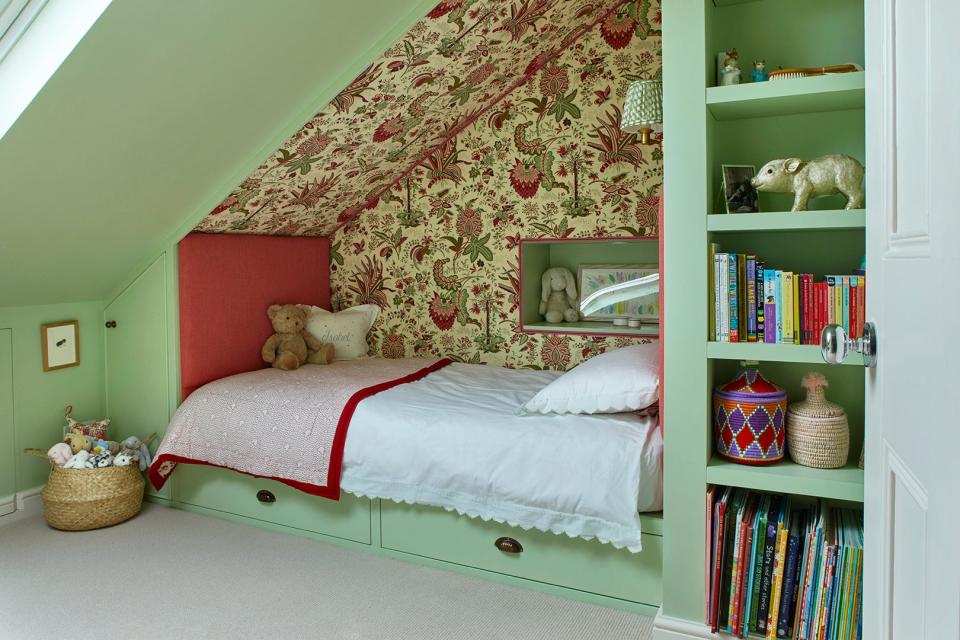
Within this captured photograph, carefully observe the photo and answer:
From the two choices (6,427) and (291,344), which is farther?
(291,344)

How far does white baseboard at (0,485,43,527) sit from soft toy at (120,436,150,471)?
1.31 ft

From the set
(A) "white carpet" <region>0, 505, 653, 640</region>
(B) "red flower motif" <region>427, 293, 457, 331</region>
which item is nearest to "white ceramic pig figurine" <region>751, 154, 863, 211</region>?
(A) "white carpet" <region>0, 505, 653, 640</region>

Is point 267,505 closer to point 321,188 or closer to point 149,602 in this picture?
point 149,602

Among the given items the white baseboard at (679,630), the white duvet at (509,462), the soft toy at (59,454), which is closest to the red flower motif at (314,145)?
the white duvet at (509,462)

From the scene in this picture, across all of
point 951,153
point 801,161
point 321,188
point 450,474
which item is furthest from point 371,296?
point 951,153

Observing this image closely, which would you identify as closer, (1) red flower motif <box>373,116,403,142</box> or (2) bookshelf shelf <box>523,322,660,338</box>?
(1) red flower motif <box>373,116,403,142</box>

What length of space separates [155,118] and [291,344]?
137cm

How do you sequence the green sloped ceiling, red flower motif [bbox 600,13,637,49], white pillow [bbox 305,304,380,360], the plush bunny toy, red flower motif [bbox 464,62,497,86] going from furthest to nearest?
white pillow [bbox 305,304,380,360] → the plush bunny toy → red flower motif [bbox 600,13,637,49] → red flower motif [bbox 464,62,497,86] → the green sloped ceiling

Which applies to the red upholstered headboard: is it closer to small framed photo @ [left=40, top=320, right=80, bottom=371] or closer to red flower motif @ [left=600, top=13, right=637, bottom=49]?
small framed photo @ [left=40, top=320, right=80, bottom=371]

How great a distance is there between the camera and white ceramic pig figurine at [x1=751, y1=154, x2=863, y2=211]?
1768mm

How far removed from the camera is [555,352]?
346 centimetres

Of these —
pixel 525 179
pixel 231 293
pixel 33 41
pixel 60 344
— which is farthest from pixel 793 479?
pixel 60 344

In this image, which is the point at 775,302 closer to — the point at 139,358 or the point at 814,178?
the point at 814,178

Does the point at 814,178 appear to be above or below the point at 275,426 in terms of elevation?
above
